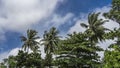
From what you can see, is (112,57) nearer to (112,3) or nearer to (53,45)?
(112,3)

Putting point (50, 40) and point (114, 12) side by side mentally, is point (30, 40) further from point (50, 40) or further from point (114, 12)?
point (114, 12)

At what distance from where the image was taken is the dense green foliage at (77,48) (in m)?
35.8

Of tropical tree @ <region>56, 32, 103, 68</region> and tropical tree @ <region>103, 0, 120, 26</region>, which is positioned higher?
tropical tree @ <region>103, 0, 120, 26</region>

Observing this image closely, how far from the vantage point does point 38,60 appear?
70188 mm

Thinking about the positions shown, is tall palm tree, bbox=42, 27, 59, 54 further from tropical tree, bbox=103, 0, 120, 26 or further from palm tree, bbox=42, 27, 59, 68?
tropical tree, bbox=103, 0, 120, 26

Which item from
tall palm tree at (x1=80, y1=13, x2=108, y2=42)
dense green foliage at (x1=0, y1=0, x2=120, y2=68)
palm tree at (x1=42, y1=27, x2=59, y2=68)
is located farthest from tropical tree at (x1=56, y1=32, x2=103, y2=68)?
palm tree at (x1=42, y1=27, x2=59, y2=68)

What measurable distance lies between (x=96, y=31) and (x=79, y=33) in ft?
90.1

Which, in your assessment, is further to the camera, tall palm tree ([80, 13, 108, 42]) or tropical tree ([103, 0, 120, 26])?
tall palm tree ([80, 13, 108, 42])

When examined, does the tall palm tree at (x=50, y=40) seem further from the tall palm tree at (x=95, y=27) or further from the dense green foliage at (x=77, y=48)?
the tall palm tree at (x=95, y=27)

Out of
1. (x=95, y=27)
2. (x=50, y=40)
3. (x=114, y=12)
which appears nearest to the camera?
(x=114, y=12)

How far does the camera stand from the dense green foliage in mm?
35772

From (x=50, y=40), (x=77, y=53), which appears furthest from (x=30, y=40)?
(x=77, y=53)

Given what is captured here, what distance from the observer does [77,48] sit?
4600 cm

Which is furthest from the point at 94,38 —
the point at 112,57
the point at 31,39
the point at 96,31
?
the point at 112,57
